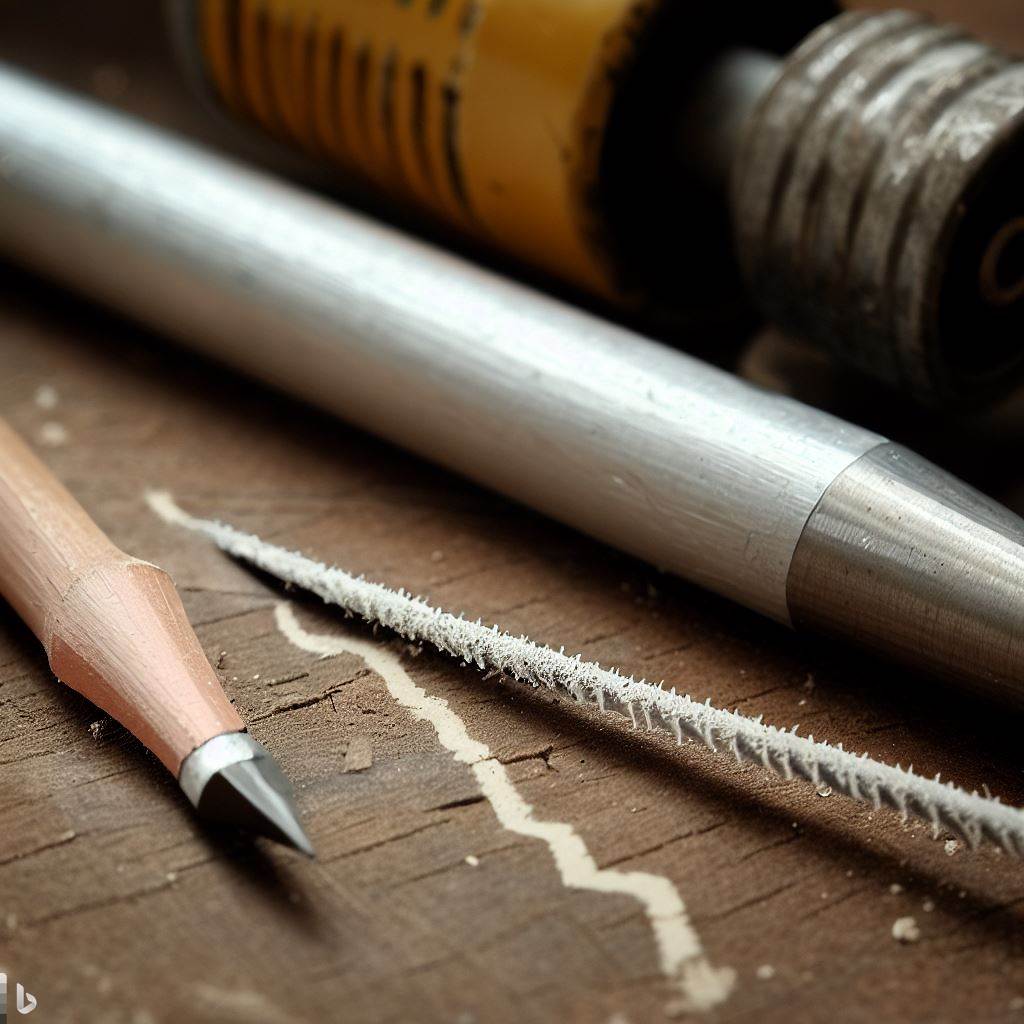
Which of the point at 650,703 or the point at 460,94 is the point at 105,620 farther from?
the point at 460,94

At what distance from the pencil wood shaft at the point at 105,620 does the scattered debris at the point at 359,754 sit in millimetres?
117

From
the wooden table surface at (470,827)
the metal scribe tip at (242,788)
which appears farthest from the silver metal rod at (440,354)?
the metal scribe tip at (242,788)

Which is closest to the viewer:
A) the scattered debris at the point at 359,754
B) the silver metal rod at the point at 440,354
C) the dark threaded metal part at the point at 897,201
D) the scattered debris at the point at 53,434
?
the scattered debris at the point at 359,754

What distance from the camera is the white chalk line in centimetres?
88

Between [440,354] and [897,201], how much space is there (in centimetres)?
45

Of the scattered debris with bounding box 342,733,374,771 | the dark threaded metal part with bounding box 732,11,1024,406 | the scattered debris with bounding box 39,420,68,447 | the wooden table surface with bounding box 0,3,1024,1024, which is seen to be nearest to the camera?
the wooden table surface with bounding box 0,3,1024,1024

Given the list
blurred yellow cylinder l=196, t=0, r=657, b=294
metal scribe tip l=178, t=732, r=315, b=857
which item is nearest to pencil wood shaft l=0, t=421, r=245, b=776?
metal scribe tip l=178, t=732, r=315, b=857

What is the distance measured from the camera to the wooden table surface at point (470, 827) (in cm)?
87

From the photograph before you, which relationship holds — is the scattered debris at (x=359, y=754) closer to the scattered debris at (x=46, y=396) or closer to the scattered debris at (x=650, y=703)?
the scattered debris at (x=650, y=703)

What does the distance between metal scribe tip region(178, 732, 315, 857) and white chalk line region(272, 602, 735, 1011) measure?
160 millimetres

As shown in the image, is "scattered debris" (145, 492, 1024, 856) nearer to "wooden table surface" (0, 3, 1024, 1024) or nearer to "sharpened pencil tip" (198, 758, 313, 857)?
"wooden table surface" (0, 3, 1024, 1024)

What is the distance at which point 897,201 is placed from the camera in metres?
1.28

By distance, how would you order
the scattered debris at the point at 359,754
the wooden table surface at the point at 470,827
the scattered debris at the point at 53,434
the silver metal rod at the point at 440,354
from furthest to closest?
1. the scattered debris at the point at 53,434
2. the silver metal rod at the point at 440,354
3. the scattered debris at the point at 359,754
4. the wooden table surface at the point at 470,827

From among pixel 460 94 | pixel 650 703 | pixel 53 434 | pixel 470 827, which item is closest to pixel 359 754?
pixel 470 827
